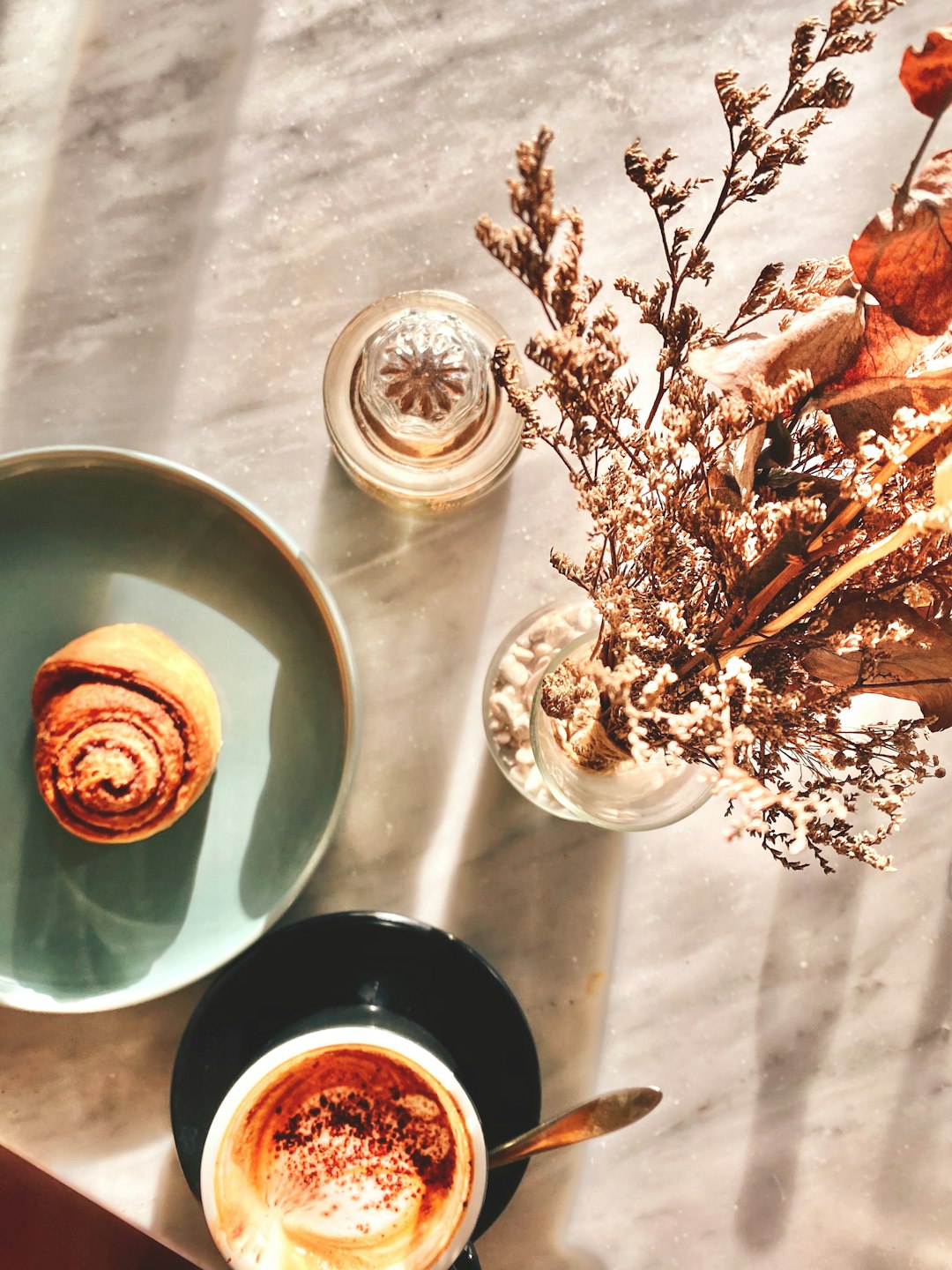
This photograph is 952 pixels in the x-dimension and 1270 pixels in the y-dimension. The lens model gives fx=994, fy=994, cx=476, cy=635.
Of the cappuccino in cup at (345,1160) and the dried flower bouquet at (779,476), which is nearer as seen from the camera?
the dried flower bouquet at (779,476)

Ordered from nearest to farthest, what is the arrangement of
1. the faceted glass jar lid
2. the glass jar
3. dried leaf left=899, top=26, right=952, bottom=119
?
dried leaf left=899, top=26, right=952, bottom=119 < the glass jar < the faceted glass jar lid

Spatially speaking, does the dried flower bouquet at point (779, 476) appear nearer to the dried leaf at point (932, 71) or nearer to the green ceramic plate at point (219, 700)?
the dried leaf at point (932, 71)

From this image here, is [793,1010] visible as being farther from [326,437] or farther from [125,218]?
[125,218]

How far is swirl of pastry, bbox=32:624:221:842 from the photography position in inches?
28.0

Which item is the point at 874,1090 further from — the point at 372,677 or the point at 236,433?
the point at 236,433

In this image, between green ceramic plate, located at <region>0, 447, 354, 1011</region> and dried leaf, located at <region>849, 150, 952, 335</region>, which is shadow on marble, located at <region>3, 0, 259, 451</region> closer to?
green ceramic plate, located at <region>0, 447, 354, 1011</region>

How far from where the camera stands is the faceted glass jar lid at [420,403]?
0.77 metres

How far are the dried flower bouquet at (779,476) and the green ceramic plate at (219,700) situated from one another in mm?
329

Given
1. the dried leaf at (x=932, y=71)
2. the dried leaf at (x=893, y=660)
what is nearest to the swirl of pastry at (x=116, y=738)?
the dried leaf at (x=893, y=660)

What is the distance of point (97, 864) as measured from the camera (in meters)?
0.78

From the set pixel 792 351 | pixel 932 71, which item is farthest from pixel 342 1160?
pixel 932 71

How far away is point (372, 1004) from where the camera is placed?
0.76 m

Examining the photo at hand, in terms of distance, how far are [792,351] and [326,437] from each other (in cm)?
46

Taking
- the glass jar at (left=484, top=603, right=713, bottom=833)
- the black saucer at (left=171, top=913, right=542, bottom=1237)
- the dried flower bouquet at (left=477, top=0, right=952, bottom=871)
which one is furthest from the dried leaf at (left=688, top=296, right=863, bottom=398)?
the black saucer at (left=171, top=913, right=542, bottom=1237)
